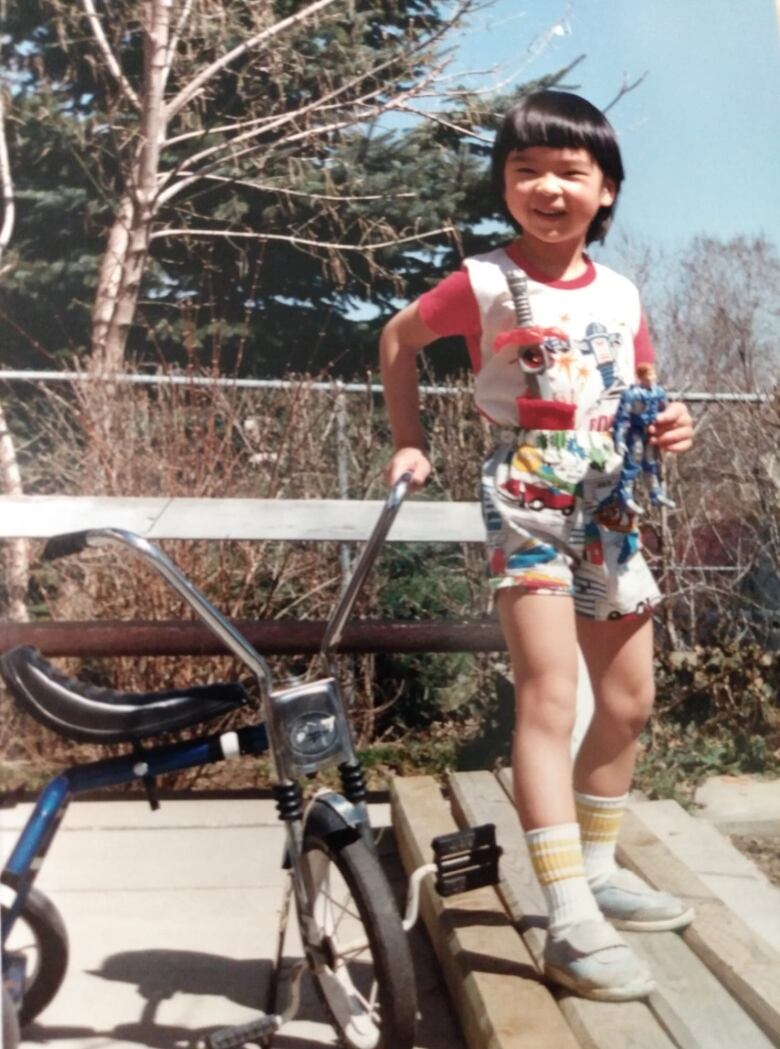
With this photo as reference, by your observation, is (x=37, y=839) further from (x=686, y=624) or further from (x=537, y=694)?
(x=686, y=624)

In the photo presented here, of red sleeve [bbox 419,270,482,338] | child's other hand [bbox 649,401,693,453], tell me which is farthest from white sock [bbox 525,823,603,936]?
red sleeve [bbox 419,270,482,338]

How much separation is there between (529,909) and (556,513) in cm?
51

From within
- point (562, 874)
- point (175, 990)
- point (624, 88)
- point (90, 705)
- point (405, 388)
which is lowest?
point (175, 990)

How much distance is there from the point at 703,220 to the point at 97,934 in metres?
1.03

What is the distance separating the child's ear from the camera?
133 cm

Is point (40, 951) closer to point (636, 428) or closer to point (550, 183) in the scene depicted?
point (636, 428)

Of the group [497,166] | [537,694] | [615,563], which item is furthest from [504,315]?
[537,694]

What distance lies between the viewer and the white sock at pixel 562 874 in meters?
1.34

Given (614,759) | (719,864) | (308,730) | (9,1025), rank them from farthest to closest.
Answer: (719,864), (614,759), (308,730), (9,1025)

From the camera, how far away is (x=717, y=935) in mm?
1389

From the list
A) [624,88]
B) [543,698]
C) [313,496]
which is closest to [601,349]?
[624,88]

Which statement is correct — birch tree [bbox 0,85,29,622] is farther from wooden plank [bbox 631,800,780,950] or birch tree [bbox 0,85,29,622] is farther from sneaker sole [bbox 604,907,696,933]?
wooden plank [bbox 631,800,780,950]

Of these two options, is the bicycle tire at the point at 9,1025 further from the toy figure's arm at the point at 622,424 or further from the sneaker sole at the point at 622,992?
the toy figure's arm at the point at 622,424

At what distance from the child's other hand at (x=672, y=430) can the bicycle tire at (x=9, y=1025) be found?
0.88m
